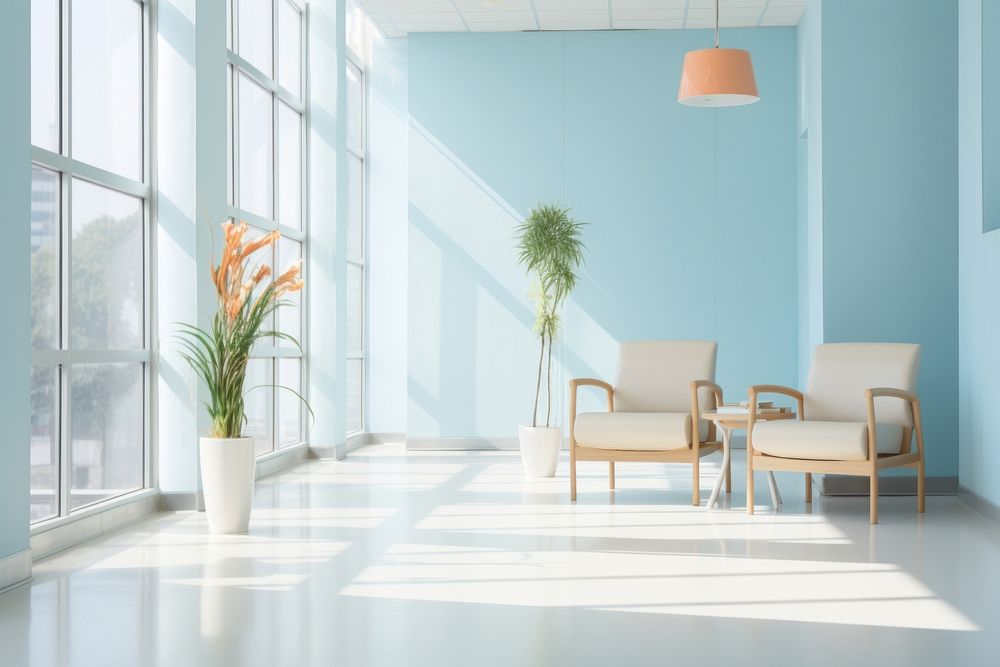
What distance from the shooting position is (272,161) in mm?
7949

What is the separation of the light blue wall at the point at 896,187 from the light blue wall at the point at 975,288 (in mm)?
174

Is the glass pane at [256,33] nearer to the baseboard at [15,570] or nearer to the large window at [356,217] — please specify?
the large window at [356,217]

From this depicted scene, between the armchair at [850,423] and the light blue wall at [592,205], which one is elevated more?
the light blue wall at [592,205]

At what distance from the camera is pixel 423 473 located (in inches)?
300

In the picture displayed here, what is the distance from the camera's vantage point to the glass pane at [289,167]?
26.8 ft

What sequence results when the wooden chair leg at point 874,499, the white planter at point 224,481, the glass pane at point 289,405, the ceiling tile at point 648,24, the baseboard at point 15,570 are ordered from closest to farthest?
the baseboard at point 15,570 → the white planter at point 224,481 → the wooden chair leg at point 874,499 → the glass pane at point 289,405 → the ceiling tile at point 648,24

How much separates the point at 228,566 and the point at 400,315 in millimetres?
6021

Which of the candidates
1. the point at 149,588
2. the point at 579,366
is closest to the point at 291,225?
the point at 579,366

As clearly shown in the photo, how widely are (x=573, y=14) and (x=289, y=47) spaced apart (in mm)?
2455

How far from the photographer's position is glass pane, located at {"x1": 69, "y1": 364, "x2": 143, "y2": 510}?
492cm

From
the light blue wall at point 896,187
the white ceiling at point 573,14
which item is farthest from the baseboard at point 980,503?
the white ceiling at point 573,14

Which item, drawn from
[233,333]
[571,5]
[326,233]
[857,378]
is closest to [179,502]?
[233,333]

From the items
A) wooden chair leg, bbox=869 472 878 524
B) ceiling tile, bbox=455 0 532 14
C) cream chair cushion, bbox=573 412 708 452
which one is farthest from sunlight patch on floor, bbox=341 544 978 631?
ceiling tile, bbox=455 0 532 14

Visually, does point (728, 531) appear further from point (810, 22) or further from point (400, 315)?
point (400, 315)
